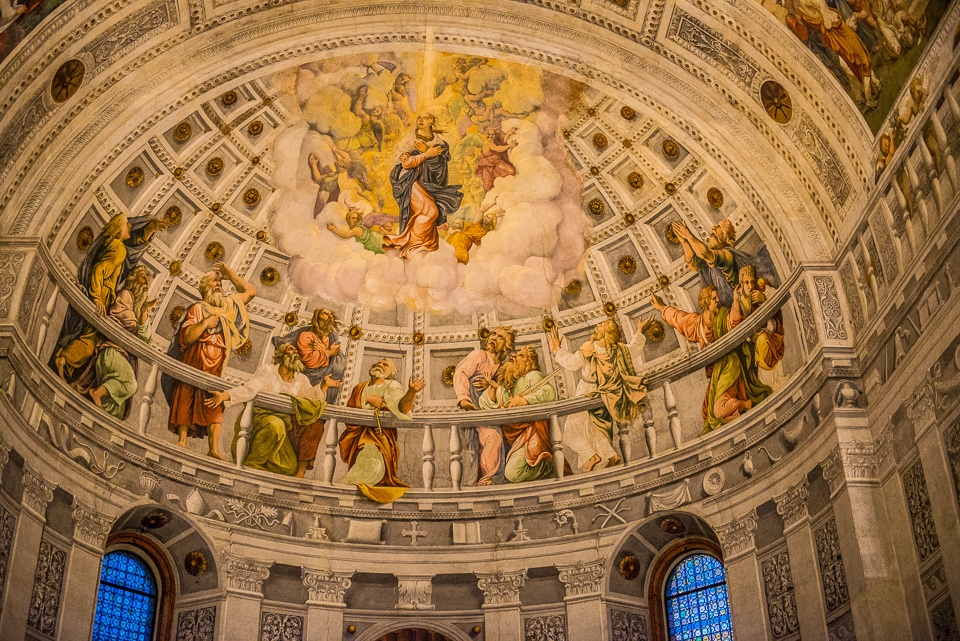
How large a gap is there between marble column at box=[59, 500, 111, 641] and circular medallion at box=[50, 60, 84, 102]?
686 centimetres

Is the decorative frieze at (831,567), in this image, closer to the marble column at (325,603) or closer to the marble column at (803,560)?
the marble column at (803,560)

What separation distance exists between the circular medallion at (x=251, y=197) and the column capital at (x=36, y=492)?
7.06 m

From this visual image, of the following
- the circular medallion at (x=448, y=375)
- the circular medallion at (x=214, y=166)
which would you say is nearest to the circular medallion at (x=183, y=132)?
the circular medallion at (x=214, y=166)

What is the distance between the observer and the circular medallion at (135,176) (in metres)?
21.8

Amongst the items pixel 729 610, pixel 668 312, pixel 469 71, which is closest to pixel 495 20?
pixel 469 71

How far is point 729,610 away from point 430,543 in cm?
599

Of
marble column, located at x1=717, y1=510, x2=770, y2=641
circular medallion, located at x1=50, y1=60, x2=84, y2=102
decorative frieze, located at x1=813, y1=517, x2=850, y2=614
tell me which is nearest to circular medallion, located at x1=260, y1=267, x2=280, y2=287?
circular medallion, located at x1=50, y1=60, x2=84, y2=102

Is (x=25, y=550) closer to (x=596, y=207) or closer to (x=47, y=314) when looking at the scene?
(x=47, y=314)

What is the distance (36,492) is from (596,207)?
11924 millimetres

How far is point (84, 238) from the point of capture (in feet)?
69.5

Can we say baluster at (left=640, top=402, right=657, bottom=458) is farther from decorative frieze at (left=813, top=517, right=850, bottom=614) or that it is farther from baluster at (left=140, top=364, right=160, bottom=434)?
baluster at (left=140, top=364, right=160, bottom=434)

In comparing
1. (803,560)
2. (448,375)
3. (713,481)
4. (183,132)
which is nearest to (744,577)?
(803,560)

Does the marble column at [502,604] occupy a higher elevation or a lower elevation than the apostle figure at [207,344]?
lower

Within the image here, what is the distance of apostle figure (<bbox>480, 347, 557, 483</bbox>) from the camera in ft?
78.9
